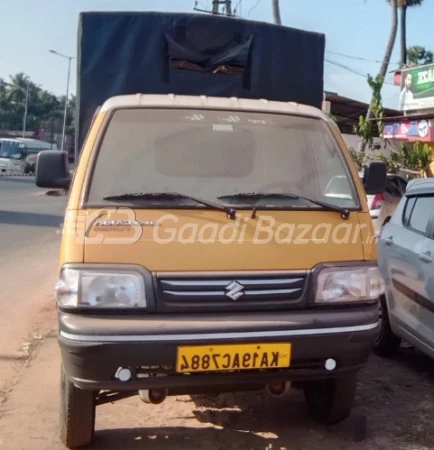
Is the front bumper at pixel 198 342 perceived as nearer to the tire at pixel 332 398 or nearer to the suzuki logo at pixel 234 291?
the suzuki logo at pixel 234 291

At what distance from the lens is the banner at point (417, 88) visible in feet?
58.3

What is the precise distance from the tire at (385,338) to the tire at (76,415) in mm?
2925

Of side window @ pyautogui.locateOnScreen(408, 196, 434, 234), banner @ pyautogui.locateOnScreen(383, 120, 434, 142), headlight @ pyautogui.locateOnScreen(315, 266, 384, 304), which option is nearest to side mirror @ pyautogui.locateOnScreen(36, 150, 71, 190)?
headlight @ pyautogui.locateOnScreen(315, 266, 384, 304)

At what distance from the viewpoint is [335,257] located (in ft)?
12.2

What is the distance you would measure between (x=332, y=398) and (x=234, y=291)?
1.16 m

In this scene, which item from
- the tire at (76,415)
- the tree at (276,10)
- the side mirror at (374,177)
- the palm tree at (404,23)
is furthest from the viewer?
the palm tree at (404,23)

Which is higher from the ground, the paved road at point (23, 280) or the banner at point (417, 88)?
the banner at point (417, 88)

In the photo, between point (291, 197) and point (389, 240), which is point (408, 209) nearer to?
point (389, 240)

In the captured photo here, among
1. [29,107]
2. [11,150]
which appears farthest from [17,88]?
[11,150]

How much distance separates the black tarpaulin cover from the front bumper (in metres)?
2.48

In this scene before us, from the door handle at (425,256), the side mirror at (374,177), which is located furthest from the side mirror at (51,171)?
the door handle at (425,256)

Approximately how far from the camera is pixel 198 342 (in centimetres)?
340

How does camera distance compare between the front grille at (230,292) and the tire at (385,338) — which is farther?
the tire at (385,338)

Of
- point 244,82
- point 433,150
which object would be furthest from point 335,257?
point 433,150
